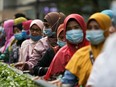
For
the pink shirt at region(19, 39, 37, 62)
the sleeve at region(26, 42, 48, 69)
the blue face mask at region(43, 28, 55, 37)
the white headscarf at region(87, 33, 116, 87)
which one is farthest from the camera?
the pink shirt at region(19, 39, 37, 62)

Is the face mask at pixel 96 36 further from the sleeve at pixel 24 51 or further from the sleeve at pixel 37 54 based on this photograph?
the sleeve at pixel 24 51

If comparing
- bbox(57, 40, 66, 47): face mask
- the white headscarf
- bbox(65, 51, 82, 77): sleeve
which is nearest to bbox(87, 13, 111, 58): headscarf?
bbox(65, 51, 82, 77): sleeve

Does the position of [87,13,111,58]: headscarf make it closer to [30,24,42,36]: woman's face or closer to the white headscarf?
the white headscarf

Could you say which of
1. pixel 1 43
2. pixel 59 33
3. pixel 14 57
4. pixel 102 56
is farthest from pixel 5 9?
pixel 102 56

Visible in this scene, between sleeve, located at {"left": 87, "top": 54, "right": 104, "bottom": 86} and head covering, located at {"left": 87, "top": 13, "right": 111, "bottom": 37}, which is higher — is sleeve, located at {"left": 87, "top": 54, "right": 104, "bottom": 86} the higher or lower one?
the lower one

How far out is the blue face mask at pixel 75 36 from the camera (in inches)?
286

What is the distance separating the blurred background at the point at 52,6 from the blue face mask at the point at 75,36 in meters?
18.4

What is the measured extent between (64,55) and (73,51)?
0.68 ft

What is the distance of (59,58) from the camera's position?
778 centimetres

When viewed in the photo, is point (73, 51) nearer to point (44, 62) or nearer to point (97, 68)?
point (44, 62)

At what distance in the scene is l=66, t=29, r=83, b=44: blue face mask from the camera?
726 centimetres

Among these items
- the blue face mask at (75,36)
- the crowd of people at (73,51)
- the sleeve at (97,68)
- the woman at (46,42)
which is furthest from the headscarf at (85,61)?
the woman at (46,42)

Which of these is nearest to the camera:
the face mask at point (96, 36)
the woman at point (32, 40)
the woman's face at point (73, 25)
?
the face mask at point (96, 36)

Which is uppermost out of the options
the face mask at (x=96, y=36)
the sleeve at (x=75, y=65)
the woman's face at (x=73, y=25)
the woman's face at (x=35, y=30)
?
the woman's face at (x=73, y=25)
